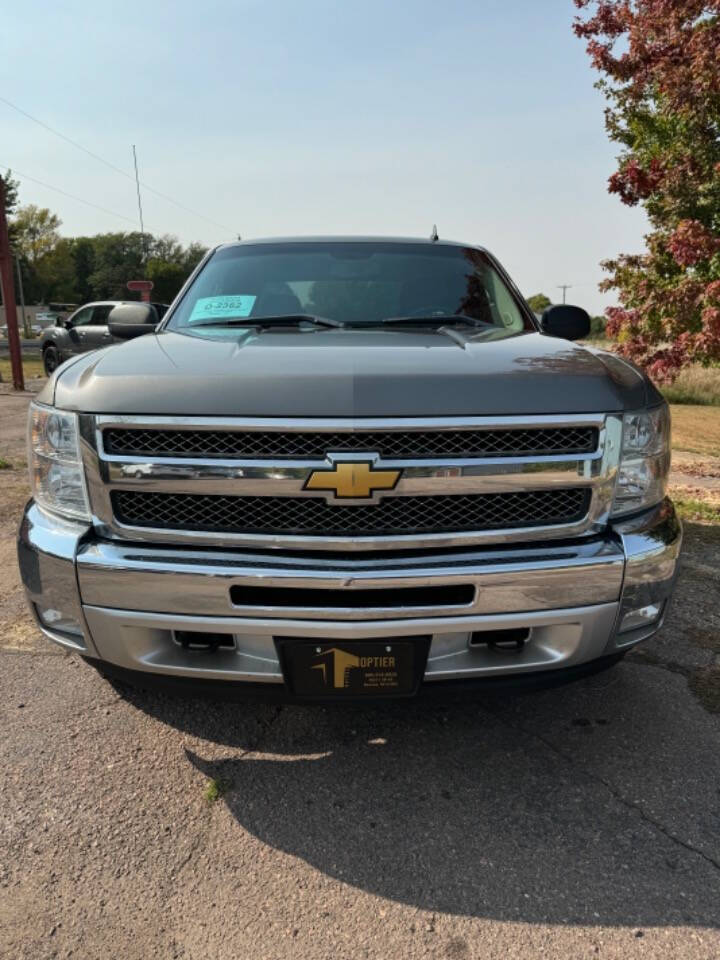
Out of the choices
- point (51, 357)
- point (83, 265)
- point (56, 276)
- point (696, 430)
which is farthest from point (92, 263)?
point (696, 430)

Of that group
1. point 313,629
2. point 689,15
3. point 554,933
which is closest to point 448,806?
point 554,933

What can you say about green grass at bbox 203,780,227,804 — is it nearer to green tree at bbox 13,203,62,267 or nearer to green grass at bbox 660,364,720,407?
green grass at bbox 660,364,720,407

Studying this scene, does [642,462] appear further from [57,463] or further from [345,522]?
[57,463]

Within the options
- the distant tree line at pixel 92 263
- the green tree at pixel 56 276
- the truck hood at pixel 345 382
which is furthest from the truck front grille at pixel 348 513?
the green tree at pixel 56 276

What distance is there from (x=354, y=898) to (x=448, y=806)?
453 millimetres

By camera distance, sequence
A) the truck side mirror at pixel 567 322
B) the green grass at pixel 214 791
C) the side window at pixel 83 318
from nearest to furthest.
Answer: the green grass at pixel 214 791 < the truck side mirror at pixel 567 322 < the side window at pixel 83 318

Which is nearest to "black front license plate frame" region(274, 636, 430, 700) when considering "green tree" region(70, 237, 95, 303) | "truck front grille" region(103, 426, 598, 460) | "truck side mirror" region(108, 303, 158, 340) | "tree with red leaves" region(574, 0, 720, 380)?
"truck front grille" region(103, 426, 598, 460)

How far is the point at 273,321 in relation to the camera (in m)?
2.94

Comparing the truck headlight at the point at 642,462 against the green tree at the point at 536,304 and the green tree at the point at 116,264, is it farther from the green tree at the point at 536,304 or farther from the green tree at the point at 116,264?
the green tree at the point at 116,264

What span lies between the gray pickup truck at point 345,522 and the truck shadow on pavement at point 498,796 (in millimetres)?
335

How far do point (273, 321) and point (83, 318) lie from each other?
15474 mm

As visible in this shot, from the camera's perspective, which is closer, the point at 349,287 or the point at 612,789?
the point at 612,789

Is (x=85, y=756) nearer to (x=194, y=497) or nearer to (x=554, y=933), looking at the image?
(x=194, y=497)

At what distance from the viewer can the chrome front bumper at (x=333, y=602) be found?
6.46 ft
